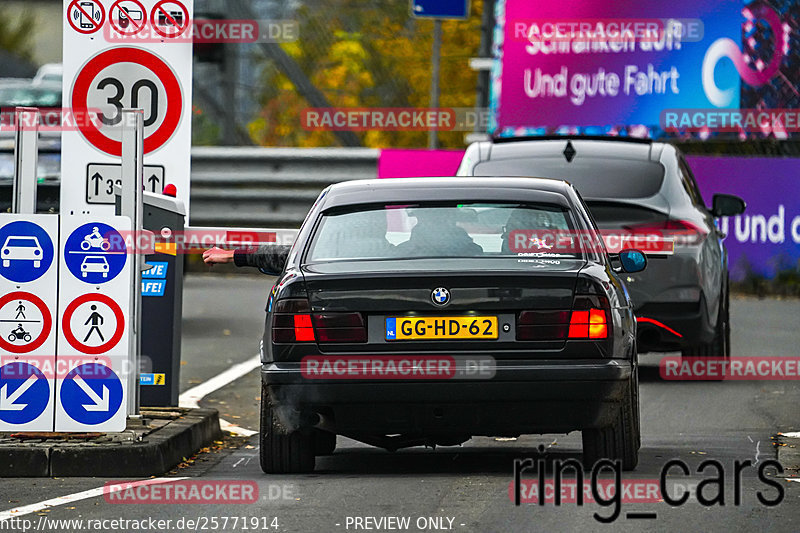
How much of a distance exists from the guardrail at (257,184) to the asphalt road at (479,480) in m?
8.81

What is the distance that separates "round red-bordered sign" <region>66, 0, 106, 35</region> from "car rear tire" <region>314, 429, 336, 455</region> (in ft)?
8.63

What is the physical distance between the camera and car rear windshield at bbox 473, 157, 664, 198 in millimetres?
12609

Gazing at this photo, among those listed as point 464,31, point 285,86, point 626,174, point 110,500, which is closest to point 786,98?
point 626,174

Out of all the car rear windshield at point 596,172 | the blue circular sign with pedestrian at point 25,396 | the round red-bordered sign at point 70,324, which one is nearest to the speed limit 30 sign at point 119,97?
the round red-bordered sign at point 70,324

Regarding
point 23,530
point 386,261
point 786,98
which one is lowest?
point 23,530

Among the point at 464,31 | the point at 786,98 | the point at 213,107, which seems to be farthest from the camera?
the point at 464,31

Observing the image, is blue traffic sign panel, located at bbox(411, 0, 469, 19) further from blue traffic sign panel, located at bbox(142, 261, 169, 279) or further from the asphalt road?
blue traffic sign panel, located at bbox(142, 261, 169, 279)

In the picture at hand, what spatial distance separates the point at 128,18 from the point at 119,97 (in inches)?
17.1

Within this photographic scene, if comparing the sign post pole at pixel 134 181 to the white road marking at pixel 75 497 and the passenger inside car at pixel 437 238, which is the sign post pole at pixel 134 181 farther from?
the passenger inside car at pixel 437 238

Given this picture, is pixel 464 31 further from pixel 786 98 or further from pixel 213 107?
pixel 786 98

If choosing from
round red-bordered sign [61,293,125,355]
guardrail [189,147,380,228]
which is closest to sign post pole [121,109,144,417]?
round red-bordered sign [61,293,125,355]

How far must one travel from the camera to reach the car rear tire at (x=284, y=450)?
8594 mm

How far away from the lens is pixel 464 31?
40406mm

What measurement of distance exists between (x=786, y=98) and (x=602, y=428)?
14165 millimetres
